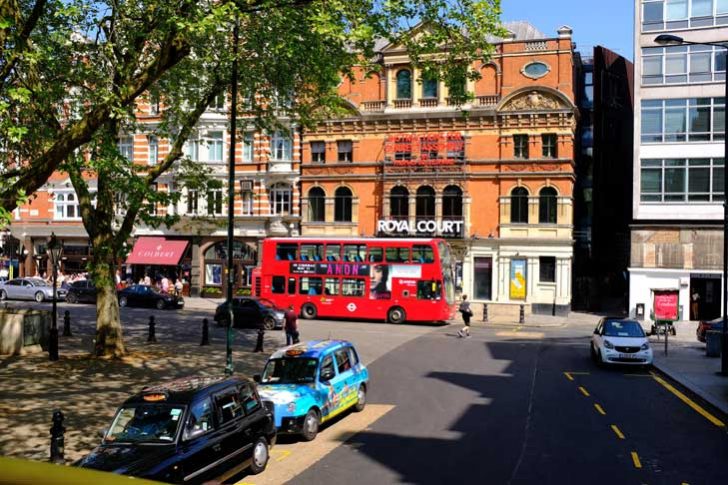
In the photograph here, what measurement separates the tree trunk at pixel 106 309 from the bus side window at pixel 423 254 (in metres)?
15.7

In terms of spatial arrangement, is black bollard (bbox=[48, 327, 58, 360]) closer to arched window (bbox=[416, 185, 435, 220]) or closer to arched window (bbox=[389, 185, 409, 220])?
arched window (bbox=[389, 185, 409, 220])

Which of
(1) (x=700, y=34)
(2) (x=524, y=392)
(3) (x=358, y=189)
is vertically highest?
(1) (x=700, y=34)

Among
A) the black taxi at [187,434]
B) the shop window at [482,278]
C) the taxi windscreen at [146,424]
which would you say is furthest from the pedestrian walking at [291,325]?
the shop window at [482,278]

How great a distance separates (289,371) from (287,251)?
859 inches

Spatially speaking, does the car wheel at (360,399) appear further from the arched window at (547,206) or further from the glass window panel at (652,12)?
the glass window panel at (652,12)

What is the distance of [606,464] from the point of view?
11258 millimetres

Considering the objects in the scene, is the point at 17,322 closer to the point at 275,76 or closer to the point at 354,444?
the point at 275,76

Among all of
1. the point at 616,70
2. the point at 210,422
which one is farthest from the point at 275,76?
the point at 616,70

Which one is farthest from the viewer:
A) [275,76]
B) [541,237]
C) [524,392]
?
[541,237]

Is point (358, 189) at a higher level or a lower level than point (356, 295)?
higher

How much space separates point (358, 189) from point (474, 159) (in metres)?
7.69

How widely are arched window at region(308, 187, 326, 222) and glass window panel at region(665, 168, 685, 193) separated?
20762mm

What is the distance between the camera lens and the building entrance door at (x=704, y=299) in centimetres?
3772

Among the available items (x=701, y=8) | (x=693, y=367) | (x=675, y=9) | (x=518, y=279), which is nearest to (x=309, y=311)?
(x=518, y=279)
